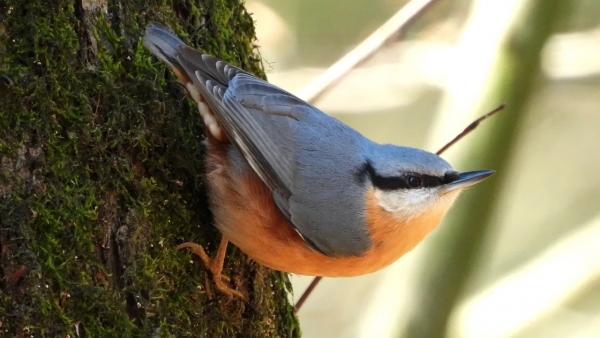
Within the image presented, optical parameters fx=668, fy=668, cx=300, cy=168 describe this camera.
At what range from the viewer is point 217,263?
2162 millimetres

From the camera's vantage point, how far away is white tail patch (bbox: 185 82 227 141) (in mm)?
2240

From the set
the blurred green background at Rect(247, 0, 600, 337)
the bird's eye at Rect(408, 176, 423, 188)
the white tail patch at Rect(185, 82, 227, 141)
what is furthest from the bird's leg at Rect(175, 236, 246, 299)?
the blurred green background at Rect(247, 0, 600, 337)

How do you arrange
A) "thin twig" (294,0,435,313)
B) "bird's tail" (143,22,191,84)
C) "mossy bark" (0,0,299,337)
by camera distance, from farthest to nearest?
1. "thin twig" (294,0,435,313)
2. "bird's tail" (143,22,191,84)
3. "mossy bark" (0,0,299,337)

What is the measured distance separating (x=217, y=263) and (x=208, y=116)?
50 cm

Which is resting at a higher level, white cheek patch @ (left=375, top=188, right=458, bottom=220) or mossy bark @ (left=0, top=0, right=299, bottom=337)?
white cheek patch @ (left=375, top=188, right=458, bottom=220)

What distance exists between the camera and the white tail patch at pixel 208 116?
7.35 ft

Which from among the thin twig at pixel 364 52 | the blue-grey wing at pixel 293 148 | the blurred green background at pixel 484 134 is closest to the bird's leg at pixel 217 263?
the blue-grey wing at pixel 293 148

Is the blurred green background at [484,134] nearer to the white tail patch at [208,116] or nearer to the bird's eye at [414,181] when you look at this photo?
the bird's eye at [414,181]

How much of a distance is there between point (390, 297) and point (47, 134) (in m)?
1.76

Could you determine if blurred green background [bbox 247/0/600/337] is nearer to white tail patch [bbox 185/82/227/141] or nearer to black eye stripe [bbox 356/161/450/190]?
black eye stripe [bbox 356/161/450/190]

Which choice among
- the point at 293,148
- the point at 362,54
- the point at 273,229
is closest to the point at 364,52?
the point at 362,54

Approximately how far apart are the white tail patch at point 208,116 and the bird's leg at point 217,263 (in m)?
0.35

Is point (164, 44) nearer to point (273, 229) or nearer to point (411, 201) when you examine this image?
point (273, 229)

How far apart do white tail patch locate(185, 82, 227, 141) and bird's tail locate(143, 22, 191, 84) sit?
100mm
